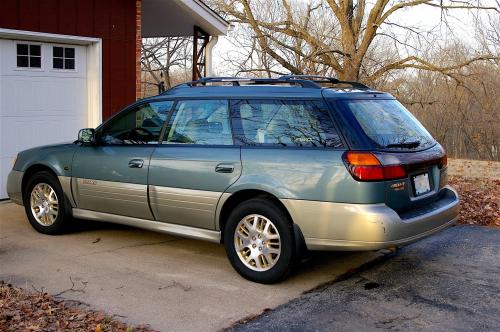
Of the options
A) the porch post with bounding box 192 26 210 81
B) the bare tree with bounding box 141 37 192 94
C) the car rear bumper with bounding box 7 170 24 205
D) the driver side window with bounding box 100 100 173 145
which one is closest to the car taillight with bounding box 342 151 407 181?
the driver side window with bounding box 100 100 173 145

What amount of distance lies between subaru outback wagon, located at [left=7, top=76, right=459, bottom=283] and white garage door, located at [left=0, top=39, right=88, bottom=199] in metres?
2.86

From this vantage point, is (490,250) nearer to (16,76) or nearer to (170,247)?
(170,247)

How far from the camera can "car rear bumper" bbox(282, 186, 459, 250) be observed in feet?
16.1

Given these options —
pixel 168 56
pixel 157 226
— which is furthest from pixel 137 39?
pixel 168 56

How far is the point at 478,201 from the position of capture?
9.95 m

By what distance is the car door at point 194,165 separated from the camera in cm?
566

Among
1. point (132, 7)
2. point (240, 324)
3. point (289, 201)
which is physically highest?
point (132, 7)

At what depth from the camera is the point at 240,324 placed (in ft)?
14.8

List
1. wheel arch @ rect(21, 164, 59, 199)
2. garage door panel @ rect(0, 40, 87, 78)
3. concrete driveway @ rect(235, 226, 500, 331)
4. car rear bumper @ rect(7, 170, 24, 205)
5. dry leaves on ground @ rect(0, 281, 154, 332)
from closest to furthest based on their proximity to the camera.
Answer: dry leaves on ground @ rect(0, 281, 154, 332), concrete driveway @ rect(235, 226, 500, 331), wheel arch @ rect(21, 164, 59, 199), car rear bumper @ rect(7, 170, 24, 205), garage door panel @ rect(0, 40, 87, 78)

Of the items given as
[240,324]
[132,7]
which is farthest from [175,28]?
[240,324]

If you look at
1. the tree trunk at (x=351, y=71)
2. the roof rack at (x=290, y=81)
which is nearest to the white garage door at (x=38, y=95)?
the roof rack at (x=290, y=81)

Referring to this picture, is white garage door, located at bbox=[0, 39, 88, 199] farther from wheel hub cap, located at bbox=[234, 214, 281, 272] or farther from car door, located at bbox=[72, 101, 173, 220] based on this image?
wheel hub cap, located at bbox=[234, 214, 281, 272]

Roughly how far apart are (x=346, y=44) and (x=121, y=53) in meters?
11.2

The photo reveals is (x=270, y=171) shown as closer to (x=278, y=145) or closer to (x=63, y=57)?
(x=278, y=145)
